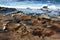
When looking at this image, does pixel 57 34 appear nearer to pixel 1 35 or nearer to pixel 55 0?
pixel 1 35

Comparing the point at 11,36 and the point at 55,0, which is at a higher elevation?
the point at 11,36

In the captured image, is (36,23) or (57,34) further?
(36,23)

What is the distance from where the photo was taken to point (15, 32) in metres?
10.6

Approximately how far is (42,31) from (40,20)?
97.9 inches

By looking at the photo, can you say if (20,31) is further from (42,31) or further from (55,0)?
(55,0)

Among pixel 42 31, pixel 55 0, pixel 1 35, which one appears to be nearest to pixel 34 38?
pixel 42 31

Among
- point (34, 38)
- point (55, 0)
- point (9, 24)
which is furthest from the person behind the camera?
point (55, 0)

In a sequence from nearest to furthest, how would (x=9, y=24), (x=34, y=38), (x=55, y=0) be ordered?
(x=34, y=38) < (x=9, y=24) < (x=55, y=0)

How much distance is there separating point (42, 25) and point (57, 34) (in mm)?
1561

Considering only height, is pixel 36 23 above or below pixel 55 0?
above

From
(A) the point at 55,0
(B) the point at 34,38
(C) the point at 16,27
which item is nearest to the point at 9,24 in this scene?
(C) the point at 16,27

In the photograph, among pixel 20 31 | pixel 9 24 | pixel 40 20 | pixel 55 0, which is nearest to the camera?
pixel 20 31

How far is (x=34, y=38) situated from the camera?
967 centimetres

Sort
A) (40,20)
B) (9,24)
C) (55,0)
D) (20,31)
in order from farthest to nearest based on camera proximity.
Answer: (55,0)
(40,20)
(9,24)
(20,31)
